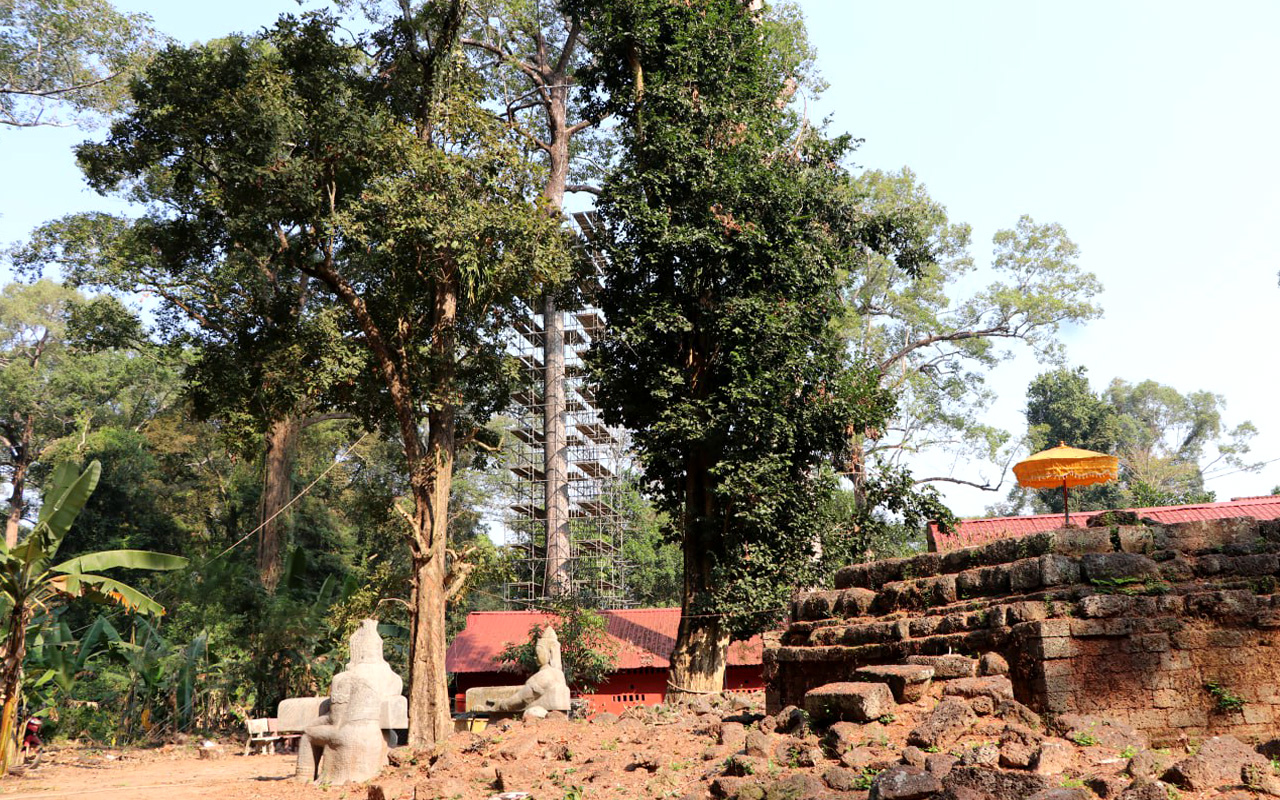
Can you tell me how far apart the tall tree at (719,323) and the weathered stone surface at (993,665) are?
6456mm

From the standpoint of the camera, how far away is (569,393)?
34.4 metres

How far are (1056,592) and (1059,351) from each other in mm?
22143

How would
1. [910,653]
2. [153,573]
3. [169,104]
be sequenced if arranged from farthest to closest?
[153,573] → [169,104] → [910,653]

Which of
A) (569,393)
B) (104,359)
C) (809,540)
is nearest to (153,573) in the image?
(104,359)

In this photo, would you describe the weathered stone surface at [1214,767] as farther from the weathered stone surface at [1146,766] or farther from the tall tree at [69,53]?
the tall tree at [69,53]

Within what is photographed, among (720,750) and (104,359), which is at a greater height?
(104,359)

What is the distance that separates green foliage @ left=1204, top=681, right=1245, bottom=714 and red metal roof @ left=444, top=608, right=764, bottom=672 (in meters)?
14.0

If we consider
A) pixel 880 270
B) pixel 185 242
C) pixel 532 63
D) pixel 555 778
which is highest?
pixel 532 63

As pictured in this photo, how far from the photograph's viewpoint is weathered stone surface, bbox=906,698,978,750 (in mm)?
6852

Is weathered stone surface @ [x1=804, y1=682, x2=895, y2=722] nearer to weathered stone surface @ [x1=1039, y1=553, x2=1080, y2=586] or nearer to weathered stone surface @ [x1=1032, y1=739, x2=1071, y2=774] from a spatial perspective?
weathered stone surface @ [x1=1032, y1=739, x2=1071, y2=774]

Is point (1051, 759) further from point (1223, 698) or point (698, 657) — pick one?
point (698, 657)

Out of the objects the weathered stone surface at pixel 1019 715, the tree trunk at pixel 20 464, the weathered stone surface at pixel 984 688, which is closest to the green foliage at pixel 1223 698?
the weathered stone surface at pixel 1019 715

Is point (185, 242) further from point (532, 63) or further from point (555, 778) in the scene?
point (532, 63)

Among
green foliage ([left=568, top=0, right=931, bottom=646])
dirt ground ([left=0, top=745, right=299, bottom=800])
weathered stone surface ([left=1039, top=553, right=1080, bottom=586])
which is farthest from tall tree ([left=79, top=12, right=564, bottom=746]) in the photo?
weathered stone surface ([left=1039, top=553, right=1080, bottom=586])
